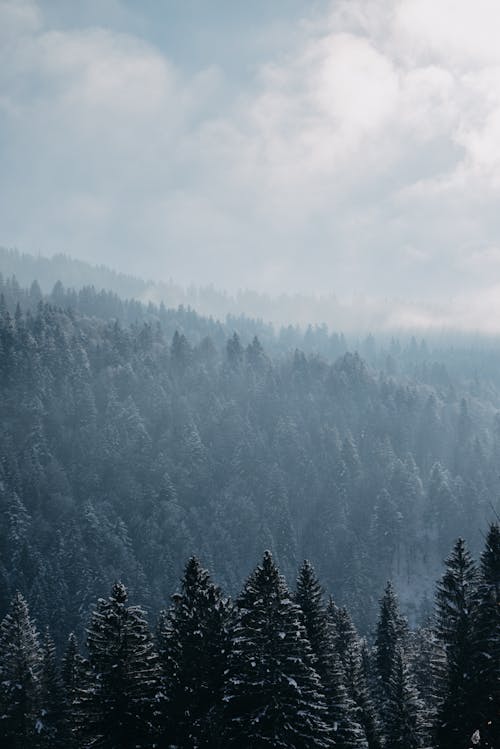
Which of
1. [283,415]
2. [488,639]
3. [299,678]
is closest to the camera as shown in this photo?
[299,678]

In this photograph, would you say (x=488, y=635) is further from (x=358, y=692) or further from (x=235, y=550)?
(x=235, y=550)

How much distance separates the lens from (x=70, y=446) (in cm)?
14288

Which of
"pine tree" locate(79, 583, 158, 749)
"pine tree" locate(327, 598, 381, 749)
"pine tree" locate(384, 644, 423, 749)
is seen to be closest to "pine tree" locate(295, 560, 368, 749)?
"pine tree" locate(327, 598, 381, 749)

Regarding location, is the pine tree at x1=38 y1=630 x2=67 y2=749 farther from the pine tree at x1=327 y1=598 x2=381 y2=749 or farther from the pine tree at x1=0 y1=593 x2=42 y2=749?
the pine tree at x1=327 y1=598 x2=381 y2=749

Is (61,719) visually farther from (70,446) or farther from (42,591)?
(70,446)

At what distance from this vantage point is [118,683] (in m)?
25.1

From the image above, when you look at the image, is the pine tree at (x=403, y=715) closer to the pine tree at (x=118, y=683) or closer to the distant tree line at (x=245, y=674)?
the distant tree line at (x=245, y=674)

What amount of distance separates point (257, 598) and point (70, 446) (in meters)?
125

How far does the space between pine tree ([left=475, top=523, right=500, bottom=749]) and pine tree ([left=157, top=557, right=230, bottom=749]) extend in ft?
42.0

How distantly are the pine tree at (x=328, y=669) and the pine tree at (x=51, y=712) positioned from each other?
23504 millimetres

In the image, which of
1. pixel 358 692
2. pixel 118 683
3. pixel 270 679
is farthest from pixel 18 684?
pixel 270 679

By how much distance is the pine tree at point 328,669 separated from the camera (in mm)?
29562

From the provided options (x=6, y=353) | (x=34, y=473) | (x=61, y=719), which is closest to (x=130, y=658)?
(x=61, y=719)

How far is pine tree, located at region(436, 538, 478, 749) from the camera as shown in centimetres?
2983
